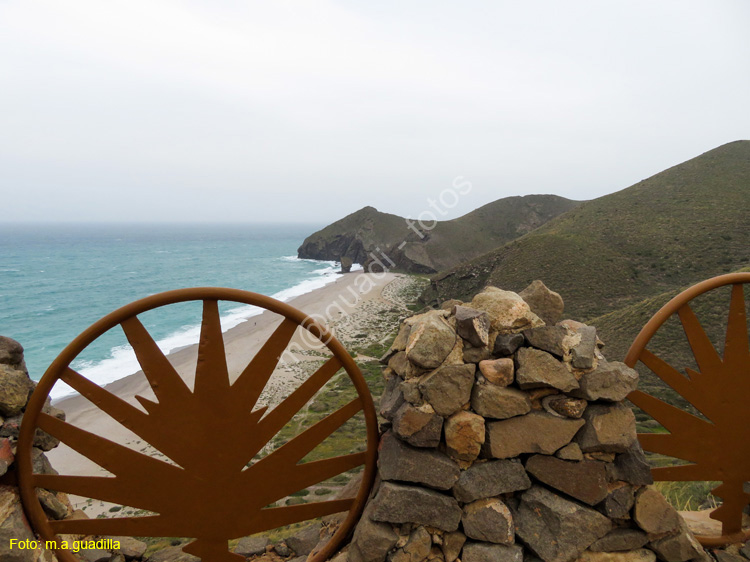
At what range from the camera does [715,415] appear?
3.28m

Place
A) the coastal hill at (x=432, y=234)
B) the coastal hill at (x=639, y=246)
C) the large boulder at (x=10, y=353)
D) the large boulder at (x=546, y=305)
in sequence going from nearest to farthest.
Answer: the large boulder at (x=546, y=305) < the large boulder at (x=10, y=353) < the coastal hill at (x=639, y=246) < the coastal hill at (x=432, y=234)

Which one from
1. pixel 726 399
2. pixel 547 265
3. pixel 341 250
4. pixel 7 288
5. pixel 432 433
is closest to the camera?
pixel 432 433

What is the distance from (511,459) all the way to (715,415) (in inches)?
77.1

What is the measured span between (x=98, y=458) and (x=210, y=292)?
4.54ft

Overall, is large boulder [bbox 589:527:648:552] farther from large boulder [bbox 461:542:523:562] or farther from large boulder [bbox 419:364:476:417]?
large boulder [bbox 419:364:476:417]

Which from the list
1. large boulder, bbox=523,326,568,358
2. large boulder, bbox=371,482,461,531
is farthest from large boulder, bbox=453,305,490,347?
large boulder, bbox=371,482,461,531

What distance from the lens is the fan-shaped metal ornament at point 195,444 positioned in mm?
2723

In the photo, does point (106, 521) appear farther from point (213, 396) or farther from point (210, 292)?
point (210, 292)

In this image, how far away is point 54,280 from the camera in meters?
73.6

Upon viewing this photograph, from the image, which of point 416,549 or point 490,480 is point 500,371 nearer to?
point 490,480

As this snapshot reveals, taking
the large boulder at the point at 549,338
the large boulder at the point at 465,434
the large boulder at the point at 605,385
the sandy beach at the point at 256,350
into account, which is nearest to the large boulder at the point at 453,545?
the large boulder at the point at 465,434

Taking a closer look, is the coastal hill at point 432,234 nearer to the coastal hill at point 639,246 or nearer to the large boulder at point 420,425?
the coastal hill at point 639,246

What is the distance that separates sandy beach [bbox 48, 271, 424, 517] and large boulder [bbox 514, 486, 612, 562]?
35.8 feet

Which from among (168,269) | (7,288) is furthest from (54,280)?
(168,269)
